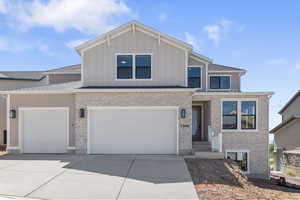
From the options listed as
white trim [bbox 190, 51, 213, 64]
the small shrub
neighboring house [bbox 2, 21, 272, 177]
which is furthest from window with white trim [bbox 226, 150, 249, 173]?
the small shrub

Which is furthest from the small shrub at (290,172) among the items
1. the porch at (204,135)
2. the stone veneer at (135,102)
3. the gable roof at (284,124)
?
the stone veneer at (135,102)

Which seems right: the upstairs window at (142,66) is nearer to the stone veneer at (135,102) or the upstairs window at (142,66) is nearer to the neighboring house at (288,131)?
the stone veneer at (135,102)

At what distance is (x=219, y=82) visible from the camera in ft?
58.2

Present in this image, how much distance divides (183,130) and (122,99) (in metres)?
3.50

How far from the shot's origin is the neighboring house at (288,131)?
20125 millimetres

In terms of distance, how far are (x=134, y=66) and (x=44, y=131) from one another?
237 inches

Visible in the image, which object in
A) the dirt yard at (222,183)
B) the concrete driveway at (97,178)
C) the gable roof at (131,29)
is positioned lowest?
the dirt yard at (222,183)

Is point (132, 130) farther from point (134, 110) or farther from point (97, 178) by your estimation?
point (97, 178)

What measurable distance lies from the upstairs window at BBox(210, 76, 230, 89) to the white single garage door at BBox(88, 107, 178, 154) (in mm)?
6633

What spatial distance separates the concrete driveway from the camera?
20.8ft

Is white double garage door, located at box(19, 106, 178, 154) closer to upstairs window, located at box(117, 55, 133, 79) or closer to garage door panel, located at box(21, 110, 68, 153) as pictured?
garage door panel, located at box(21, 110, 68, 153)

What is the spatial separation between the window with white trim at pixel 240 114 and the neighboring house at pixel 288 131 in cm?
854

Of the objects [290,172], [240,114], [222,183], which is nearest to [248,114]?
[240,114]

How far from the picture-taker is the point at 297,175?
1792cm
